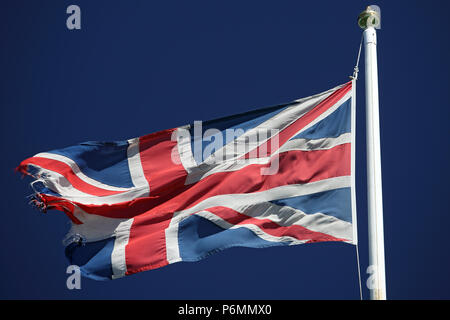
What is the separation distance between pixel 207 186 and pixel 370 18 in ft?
10.9

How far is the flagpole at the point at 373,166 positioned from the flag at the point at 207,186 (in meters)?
0.50

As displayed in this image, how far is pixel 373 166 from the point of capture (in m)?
7.45

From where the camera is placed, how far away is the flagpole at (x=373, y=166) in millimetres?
7027

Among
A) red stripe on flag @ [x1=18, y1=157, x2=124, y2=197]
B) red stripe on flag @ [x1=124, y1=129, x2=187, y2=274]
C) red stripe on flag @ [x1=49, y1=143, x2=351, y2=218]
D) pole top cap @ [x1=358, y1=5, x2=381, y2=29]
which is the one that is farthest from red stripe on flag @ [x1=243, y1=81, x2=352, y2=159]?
red stripe on flag @ [x1=18, y1=157, x2=124, y2=197]

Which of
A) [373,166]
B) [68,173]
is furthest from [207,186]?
[373,166]

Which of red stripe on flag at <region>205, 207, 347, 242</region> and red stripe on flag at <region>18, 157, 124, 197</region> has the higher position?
red stripe on flag at <region>18, 157, 124, 197</region>

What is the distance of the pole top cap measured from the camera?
327 inches

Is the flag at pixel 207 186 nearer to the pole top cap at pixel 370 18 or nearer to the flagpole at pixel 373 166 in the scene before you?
the flagpole at pixel 373 166

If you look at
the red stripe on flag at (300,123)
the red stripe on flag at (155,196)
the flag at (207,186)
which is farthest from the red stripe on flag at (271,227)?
the red stripe on flag at (300,123)

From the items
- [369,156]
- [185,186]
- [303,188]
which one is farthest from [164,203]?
[369,156]

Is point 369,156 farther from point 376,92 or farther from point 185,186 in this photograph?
point 185,186

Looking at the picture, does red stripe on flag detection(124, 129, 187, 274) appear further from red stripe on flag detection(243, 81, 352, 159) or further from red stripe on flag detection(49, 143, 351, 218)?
red stripe on flag detection(243, 81, 352, 159)

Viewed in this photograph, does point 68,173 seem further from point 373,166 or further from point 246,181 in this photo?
point 373,166

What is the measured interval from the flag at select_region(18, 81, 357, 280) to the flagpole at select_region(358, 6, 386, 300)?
50cm
